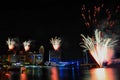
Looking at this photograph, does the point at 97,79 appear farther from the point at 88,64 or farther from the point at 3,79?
the point at 88,64

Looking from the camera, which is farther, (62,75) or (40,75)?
(62,75)

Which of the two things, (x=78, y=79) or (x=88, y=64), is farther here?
(x=88, y=64)

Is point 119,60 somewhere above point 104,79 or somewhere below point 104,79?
above

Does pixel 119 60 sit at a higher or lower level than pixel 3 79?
higher

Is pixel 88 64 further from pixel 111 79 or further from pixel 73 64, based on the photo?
pixel 111 79

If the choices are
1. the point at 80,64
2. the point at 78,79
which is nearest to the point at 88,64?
the point at 80,64

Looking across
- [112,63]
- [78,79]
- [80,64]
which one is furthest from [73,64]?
[78,79]

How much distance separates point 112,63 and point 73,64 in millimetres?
25419

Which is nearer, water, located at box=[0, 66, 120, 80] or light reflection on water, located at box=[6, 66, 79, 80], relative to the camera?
light reflection on water, located at box=[6, 66, 79, 80]

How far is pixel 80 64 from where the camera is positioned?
199 meters

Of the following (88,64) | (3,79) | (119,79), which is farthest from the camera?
(88,64)

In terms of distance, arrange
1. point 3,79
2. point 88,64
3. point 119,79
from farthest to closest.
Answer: point 88,64 < point 119,79 < point 3,79

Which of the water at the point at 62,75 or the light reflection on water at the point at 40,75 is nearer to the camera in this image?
the light reflection on water at the point at 40,75

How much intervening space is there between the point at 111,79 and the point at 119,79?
6.67 feet
